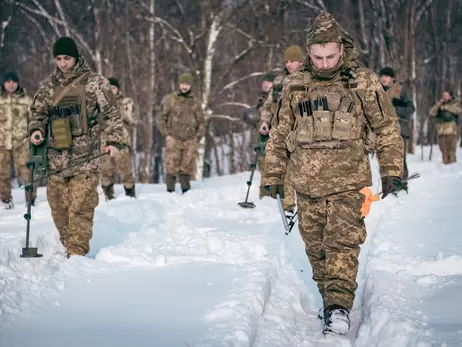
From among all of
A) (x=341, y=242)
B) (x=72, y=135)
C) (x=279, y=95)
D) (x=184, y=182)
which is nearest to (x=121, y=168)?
(x=184, y=182)

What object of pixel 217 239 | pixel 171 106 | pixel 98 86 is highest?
pixel 98 86

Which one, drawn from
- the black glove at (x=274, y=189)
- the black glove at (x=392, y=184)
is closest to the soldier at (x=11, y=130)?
the black glove at (x=274, y=189)

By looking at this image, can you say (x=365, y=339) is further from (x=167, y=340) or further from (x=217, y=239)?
(x=217, y=239)

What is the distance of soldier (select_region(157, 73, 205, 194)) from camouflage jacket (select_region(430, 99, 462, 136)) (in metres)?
8.02

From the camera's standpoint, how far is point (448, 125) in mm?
14898

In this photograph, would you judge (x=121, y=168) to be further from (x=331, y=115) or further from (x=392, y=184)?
(x=392, y=184)

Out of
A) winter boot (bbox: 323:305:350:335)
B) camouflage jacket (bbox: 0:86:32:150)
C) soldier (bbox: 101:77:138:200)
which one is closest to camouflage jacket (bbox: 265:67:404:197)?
winter boot (bbox: 323:305:350:335)

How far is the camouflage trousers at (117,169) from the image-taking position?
9.35 m

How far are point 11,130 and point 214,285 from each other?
5571 millimetres

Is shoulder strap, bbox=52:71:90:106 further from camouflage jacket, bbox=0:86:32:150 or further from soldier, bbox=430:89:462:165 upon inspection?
soldier, bbox=430:89:462:165

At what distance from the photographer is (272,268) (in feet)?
16.4

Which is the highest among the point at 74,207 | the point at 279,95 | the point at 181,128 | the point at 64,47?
the point at 64,47

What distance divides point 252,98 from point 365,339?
72.1 feet

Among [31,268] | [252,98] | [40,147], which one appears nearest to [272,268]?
[31,268]
